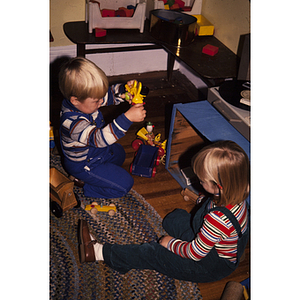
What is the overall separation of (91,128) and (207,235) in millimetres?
613

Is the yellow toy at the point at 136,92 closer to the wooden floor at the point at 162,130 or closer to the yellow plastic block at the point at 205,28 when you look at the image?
the wooden floor at the point at 162,130

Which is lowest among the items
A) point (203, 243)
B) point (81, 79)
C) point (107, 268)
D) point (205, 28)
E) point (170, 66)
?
point (107, 268)

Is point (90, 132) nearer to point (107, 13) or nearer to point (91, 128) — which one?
point (91, 128)

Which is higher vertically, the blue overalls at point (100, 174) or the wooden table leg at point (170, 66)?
the wooden table leg at point (170, 66)

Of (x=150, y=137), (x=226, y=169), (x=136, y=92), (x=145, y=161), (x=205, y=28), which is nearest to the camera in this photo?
(x=226, y=169)

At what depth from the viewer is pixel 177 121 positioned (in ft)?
5.27

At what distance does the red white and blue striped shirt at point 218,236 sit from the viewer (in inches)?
41.3

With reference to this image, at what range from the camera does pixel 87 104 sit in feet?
4.43

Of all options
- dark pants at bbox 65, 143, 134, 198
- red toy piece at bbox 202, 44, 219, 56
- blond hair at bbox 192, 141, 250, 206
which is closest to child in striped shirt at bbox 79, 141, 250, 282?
blond hair at bbox 192, 141, 250, 206

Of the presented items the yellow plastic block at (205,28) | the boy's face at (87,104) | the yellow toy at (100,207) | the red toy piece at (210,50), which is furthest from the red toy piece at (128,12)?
the yellow toy at (100,207)

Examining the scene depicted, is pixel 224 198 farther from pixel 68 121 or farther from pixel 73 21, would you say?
pixel 73 21

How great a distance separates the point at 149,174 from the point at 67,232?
51 cm

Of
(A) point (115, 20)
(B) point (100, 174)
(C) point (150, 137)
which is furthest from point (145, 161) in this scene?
(A) point (115, 20)

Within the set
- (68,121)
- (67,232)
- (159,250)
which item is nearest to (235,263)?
(159,250)
